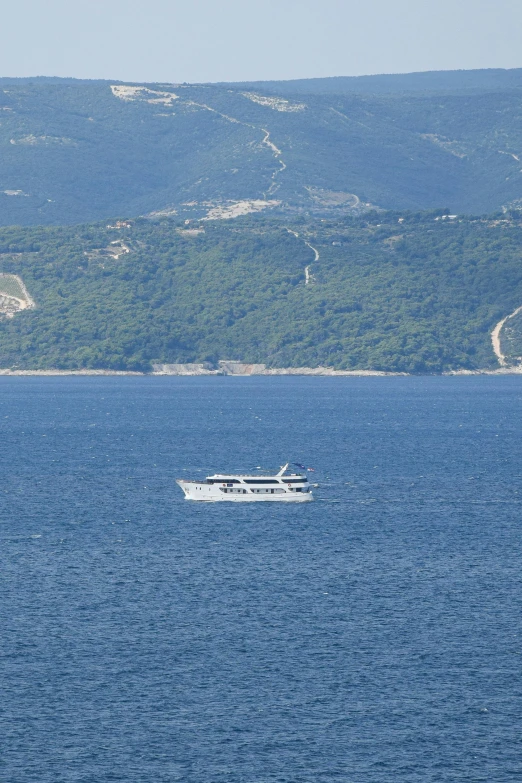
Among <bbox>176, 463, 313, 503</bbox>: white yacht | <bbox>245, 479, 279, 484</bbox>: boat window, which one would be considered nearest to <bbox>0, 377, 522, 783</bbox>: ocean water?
<bbox>176, 463, 313, 503</bbox>: white yacht

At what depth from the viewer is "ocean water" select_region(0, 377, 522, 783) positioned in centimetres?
5769

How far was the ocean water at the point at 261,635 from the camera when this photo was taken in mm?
57688

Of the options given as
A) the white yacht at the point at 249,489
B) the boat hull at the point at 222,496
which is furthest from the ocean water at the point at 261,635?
the white yacht at the point at 249,489

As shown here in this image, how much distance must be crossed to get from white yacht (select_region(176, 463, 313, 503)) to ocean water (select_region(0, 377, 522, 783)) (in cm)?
162

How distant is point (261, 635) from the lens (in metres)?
73.7

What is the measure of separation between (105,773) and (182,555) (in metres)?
40.2

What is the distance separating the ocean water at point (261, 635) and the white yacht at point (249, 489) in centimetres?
162

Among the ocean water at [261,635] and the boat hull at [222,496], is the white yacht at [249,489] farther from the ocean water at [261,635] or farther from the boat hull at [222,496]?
the ocean water at [261,635]

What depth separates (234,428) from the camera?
196 meters

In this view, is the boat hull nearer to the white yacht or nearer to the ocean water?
the white yacht

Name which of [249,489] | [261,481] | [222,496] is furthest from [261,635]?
[261,481]

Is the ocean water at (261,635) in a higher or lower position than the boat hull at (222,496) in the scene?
higher

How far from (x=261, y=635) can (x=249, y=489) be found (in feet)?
164

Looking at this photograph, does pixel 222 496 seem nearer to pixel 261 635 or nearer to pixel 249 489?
pixel 249 489
